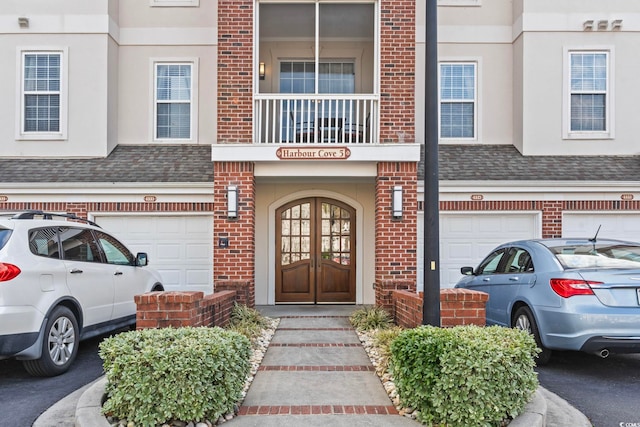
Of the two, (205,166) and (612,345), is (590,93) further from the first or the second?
(205,166)

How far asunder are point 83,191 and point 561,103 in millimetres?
9938

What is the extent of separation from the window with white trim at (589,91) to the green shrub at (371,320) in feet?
21.1

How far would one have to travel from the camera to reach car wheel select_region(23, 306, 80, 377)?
5.55m

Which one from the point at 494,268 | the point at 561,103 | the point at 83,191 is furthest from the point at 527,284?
the point at 83,191

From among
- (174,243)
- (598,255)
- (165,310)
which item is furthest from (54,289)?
(598,255)

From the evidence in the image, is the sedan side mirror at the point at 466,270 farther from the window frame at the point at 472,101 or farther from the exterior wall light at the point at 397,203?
the window frame at the point at 472,101

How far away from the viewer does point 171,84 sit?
37.9 ft

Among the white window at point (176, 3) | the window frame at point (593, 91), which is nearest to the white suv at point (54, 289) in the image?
the white window at point (176, 3)

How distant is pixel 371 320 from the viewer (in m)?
7.70

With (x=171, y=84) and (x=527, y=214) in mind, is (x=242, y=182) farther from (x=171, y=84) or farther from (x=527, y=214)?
(x=527, y=214)

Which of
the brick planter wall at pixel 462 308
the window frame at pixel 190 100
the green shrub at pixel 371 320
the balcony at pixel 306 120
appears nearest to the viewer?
the brick planter wall at pixel 462 308

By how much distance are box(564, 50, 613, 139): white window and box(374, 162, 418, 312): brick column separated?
4659 millimetres

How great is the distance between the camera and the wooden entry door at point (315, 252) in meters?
10.6

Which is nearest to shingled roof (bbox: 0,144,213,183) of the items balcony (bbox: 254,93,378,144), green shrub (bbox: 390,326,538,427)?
balcony (bbox: 254,93,378,144)
